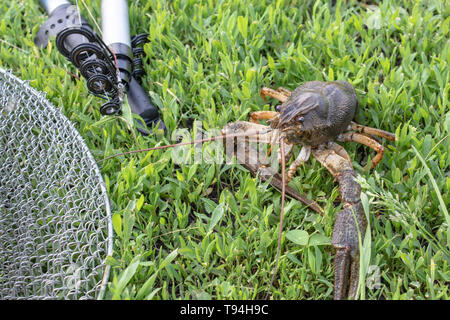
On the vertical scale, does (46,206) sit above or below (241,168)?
above

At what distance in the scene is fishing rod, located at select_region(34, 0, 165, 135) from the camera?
2.66 meters

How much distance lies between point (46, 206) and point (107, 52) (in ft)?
2.95

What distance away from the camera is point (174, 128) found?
291cm

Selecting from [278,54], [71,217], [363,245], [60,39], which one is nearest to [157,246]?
[71,217]

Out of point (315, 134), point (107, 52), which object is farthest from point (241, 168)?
point (107, 52)

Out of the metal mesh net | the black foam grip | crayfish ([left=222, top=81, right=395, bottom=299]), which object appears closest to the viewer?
the metal mesh net

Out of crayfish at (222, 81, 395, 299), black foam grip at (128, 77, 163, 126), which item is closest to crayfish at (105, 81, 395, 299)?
crayfish at (222, 81, 395, 299)

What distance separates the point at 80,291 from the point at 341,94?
1697mm

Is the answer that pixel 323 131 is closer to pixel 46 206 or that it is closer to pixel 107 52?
pixel 107 52

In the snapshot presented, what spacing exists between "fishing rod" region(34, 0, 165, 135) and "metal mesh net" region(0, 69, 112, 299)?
29cm

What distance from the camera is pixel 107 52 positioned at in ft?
8.95

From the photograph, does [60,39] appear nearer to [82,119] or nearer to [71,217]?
[82,119]

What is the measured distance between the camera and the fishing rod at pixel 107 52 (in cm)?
266

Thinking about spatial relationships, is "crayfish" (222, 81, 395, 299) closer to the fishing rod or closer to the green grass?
the green grass
